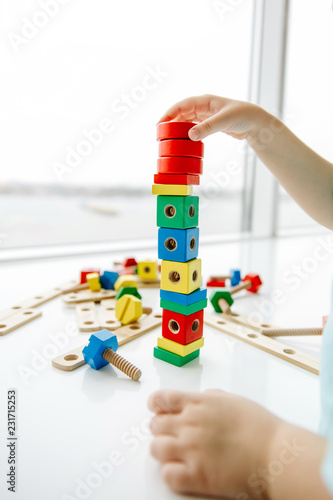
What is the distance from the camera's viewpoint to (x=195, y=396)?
1.31 ft

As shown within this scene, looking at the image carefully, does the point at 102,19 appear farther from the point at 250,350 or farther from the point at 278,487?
the point at 278,487

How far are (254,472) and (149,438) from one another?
0.13 m

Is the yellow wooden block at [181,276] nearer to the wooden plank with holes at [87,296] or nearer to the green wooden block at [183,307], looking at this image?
the green wooden block at [183,307]

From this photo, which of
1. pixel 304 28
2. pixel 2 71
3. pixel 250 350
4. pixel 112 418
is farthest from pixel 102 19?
pixel 112 418

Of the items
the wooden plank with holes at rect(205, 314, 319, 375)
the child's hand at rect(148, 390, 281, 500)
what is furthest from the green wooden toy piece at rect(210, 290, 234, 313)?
the child's hand at rect(148, 390, 281, 500)

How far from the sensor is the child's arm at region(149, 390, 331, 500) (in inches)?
12.3

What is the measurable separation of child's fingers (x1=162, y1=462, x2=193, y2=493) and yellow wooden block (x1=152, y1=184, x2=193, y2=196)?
360 millimetres

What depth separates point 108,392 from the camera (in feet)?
1.67

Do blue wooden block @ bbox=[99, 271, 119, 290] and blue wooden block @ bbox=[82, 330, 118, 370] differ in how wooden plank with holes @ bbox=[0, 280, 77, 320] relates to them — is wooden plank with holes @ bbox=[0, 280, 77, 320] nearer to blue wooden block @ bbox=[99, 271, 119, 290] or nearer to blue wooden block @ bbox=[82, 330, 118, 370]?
blue wooden block @ bbox=[99, 271, 119, 290]

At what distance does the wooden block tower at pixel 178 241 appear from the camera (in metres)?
0.56

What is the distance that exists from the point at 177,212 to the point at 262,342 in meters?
0.29

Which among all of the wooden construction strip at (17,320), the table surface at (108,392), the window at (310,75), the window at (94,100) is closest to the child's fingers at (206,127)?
the table surface at (108,392)

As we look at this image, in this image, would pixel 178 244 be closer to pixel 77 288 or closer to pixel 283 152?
pixel 283 152

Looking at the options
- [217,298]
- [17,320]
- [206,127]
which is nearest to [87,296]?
[17,320]
